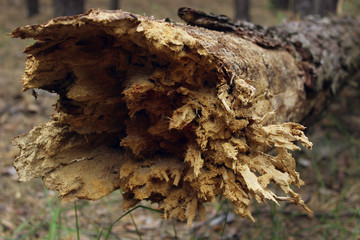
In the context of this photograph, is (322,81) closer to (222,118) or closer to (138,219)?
(222,118)

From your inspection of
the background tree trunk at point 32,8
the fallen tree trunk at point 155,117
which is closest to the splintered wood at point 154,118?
the fallen tree trunk at point 155,117

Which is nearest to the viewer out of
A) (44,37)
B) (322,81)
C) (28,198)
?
(44,37)

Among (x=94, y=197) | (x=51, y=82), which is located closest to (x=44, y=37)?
(x=51, y=82)

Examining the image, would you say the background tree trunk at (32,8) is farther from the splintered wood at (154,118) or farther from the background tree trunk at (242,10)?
the splintered wood at (154,118)

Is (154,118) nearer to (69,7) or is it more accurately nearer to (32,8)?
(69,7)

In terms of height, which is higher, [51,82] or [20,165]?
[51,82]

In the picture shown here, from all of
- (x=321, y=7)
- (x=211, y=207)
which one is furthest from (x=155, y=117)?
(x=321, y=7)

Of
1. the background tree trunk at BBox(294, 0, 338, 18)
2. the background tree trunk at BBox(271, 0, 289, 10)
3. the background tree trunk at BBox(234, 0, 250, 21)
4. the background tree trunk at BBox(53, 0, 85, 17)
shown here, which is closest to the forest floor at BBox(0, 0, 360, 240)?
the background tree trunk at BBox(294, 0, 338, 18)

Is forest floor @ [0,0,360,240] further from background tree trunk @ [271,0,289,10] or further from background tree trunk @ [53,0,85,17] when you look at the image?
background tree trunk @ [271,0,289,10]
